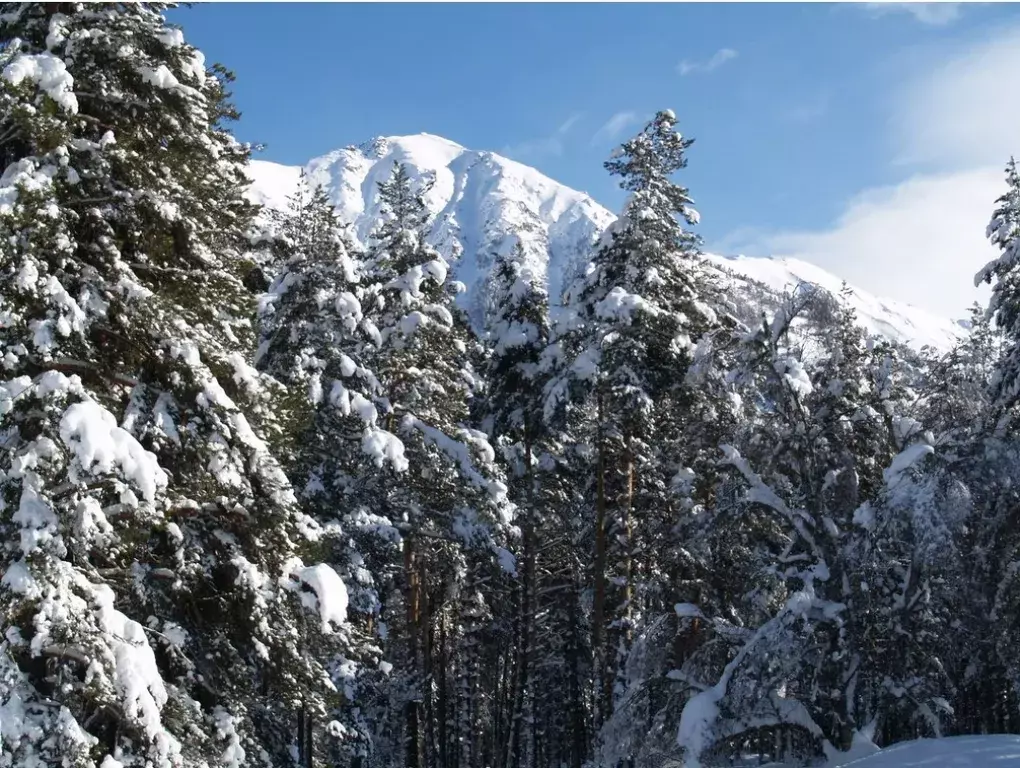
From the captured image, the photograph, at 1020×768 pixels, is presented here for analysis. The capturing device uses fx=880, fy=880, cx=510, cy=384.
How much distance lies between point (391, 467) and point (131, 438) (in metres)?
9.76

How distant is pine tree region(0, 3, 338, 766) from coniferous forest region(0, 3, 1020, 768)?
0.13ft

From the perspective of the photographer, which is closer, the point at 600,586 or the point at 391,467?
the point at 391,467

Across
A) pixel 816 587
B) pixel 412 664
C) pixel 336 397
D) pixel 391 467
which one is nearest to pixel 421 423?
pixel 391 467

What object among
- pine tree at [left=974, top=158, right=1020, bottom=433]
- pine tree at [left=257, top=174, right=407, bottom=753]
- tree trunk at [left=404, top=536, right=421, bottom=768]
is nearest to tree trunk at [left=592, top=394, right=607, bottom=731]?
tree trunk at [left=404, top=536, right=421, bottom=768]

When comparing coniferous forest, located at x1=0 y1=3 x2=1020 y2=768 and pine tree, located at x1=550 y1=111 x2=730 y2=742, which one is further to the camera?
pine tree, located at x1=550 y1=111 x2=730 y2=742

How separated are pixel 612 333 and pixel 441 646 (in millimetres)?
12839

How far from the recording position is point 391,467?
17.6 m

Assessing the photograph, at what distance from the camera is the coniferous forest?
26.8 ft

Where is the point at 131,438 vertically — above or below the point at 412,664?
above

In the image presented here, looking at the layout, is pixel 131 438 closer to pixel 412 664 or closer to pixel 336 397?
pixel 336 397

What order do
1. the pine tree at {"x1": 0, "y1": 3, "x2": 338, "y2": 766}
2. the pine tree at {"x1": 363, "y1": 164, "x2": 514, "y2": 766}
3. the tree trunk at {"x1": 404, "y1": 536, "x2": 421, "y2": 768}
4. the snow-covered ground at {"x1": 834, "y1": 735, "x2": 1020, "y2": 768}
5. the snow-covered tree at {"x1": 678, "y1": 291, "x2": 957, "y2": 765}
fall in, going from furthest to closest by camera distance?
the tree trunk at {"x1": 404, "y1": 536, "x2": 421, "y2": 768}
the pine tree at {"x1": 363, "y1": 164, "x2": 514, "y2": 766}
the snow-covered tree at {"x1": 678, "y1": 291, "x2": 957, "y2": 765}
the snow-covered ground at {"x1": 834, "y1": 735, "x2": 1020, "y2": 768}
the pine tree at {"x1": 0, "y1": 3, "x2": 338, "y2": 766}

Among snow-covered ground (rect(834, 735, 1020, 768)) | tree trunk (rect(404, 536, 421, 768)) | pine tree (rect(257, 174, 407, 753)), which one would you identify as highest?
pine tree (rect(257, 174, 407, 753))

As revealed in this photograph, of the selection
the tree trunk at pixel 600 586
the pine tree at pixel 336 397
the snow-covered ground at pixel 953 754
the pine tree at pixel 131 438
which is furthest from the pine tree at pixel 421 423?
the snow-covered ground at pixel 953 754

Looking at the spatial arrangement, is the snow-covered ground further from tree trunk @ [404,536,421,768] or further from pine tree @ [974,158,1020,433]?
tree trunk @ [404,536,421,768]
